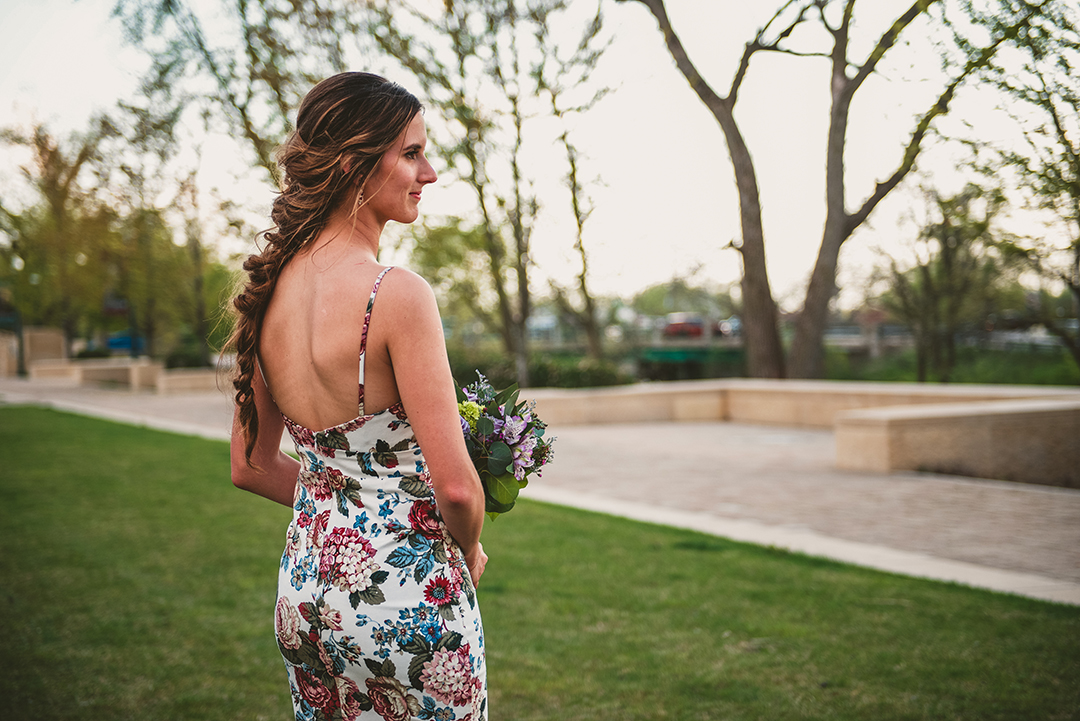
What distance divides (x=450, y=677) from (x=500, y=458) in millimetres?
488

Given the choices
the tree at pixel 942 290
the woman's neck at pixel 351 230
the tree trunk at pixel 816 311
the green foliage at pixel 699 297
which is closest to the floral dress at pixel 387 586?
the woman's neck at pixel 351 230

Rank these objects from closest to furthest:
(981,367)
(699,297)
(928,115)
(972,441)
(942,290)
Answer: (928,115)
(972,441)
(942,290)
(981,367)
(699,297)

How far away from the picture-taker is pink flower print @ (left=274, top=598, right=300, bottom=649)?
6.19ft

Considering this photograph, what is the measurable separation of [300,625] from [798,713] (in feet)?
9.69

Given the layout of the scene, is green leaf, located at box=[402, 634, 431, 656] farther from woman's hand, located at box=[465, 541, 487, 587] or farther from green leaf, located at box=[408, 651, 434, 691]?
woman's hand, located at box=[465, 541, 487, 587]

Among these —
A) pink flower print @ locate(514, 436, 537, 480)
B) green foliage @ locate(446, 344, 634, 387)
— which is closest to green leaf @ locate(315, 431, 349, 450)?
pink flower print @ locate(514, 436, 537, 480)

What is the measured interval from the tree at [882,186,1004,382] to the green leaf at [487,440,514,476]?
83.4 ft

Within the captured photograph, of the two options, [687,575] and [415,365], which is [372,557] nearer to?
[415,365]

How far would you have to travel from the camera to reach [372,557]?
177cm

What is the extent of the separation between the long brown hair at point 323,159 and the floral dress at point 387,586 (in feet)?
0.84

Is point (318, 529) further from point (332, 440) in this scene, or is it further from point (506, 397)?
point (506, 397)

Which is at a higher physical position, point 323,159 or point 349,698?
point 323,159

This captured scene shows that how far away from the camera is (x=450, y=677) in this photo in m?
1.77

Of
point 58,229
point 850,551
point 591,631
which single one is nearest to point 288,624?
point 591,631
